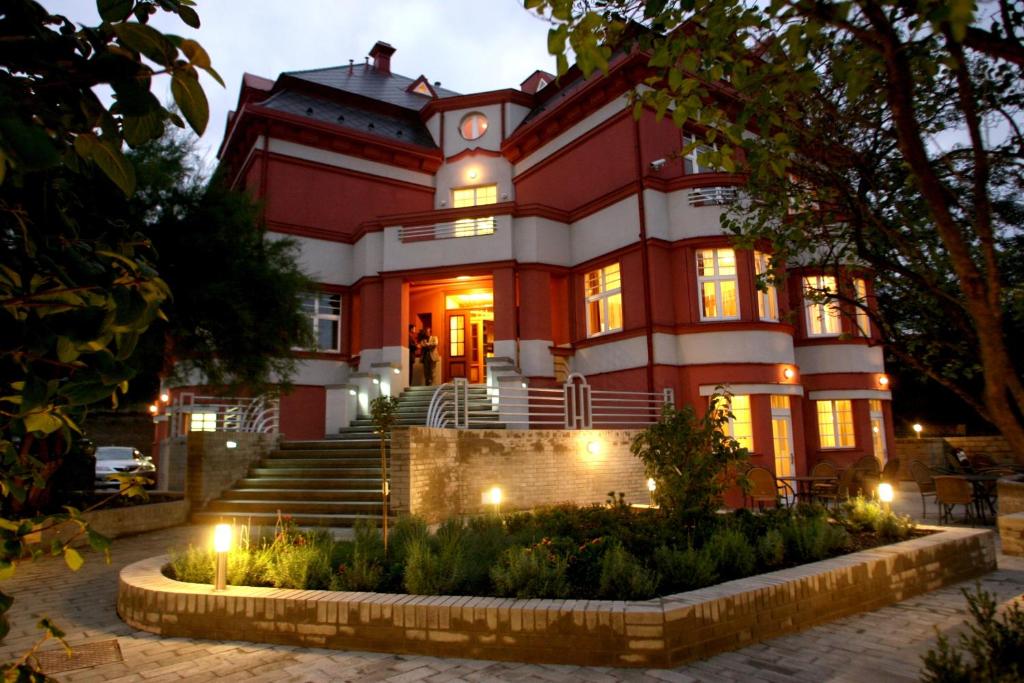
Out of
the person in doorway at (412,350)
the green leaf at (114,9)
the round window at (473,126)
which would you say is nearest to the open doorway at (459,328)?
the person in doorway at (412,350)

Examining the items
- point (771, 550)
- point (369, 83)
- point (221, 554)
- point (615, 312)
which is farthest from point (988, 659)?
point (369, 83)

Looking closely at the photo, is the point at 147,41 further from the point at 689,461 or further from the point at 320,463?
the point at 320,463

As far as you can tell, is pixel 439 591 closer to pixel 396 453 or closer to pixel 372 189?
pixel 396 453

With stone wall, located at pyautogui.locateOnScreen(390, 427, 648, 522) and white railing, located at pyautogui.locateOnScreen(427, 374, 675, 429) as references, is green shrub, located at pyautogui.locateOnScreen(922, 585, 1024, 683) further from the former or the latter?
white railing, located at pyautogui.locateOnScreen(427, 374, 675, 429)

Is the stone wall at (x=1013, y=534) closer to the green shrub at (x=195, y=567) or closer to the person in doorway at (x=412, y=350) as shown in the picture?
the green shrub at (x=195, y=567)

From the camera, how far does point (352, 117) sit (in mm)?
21203

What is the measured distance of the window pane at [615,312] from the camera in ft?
54.6

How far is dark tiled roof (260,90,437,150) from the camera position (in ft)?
65.1

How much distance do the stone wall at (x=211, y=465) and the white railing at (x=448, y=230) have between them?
732 centimetres

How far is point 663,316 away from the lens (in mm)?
15664

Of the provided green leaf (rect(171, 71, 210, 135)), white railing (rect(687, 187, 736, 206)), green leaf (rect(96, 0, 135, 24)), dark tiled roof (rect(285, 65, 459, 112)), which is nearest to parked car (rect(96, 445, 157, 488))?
dark tiled roof (rect(285, 65, 459, 112))

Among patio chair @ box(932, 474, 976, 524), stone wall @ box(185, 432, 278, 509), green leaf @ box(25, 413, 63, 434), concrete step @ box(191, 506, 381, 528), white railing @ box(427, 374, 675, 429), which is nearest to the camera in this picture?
green leaf @ box(25, 413, 63, 434)

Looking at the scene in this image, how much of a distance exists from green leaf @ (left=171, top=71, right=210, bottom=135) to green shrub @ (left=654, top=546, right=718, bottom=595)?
5.36 m

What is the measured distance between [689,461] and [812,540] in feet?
5.27
